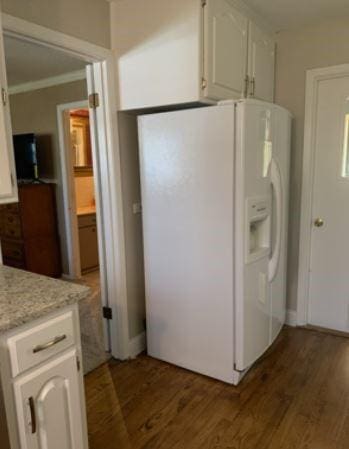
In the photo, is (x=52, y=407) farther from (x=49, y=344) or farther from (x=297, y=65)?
(x=297, y=65)

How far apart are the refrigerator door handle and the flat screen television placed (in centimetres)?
295

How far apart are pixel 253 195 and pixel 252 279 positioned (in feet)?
1.70

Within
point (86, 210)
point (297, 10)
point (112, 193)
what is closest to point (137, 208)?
point (112, 193)

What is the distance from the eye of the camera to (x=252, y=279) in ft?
7.20

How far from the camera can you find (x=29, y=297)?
1253mm

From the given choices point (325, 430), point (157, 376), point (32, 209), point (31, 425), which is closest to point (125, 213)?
point (157, 376)

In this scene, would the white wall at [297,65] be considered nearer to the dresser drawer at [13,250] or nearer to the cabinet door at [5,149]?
the cabinet door at [5,149]

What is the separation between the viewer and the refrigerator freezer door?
2.06 metres

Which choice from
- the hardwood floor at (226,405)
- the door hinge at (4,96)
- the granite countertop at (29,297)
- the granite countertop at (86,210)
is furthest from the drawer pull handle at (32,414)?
the granite countertop at (86,210)

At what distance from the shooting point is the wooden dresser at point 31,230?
4008mm

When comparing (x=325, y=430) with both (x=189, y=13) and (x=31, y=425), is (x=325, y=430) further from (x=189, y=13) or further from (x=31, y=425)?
(x=189, y=13)

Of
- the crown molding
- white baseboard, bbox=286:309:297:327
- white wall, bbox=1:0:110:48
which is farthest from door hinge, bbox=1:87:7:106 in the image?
white baseboard, bbox=286:309:297:327

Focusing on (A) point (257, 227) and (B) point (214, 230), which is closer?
A: (B) point (214, 230)

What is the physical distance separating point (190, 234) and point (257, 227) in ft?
1.54
